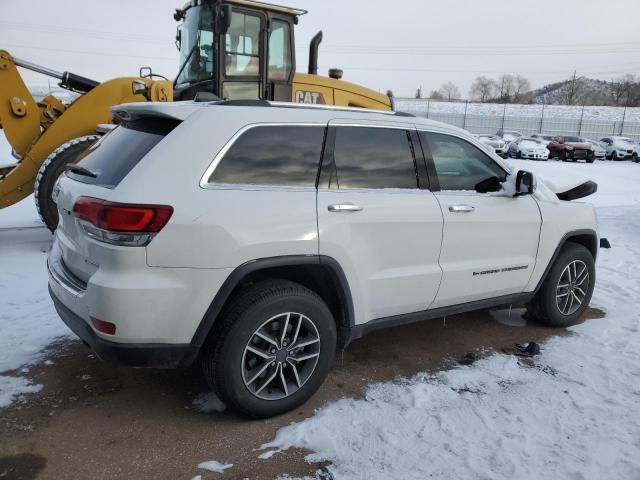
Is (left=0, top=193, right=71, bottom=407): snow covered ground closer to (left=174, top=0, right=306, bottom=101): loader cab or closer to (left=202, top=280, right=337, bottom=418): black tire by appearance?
(left=202, top=280, right=337, bottom=418): black tire

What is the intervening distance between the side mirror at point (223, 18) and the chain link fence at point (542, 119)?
43351 mm

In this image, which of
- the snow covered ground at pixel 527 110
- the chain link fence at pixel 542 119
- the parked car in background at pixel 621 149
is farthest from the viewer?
the snow covered ground at pixel 527 110

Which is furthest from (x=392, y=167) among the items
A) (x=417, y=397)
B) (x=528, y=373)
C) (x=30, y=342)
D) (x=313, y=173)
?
(x=30, y=342)

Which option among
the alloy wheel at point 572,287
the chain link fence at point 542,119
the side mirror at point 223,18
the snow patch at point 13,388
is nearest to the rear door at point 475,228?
the alloy wheel at point 572,287

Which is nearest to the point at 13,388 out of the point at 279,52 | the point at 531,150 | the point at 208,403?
the point at 208,403

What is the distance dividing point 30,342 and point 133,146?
82.0 inches

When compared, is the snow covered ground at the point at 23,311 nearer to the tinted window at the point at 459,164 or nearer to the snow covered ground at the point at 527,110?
the tinted window at the point at 459,164

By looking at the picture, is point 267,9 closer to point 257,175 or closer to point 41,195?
point 41,195

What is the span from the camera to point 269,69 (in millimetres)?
7730

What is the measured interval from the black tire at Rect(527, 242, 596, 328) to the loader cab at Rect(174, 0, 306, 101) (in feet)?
15.5

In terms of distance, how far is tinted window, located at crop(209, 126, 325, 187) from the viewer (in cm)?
301

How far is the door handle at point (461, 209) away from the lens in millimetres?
3803

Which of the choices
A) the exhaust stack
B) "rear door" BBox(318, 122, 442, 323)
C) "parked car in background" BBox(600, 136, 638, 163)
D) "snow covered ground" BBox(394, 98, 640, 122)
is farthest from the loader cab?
"snow covered ground" BBox(394, 98, 640, 122)

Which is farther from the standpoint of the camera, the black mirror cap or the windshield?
the windshield
